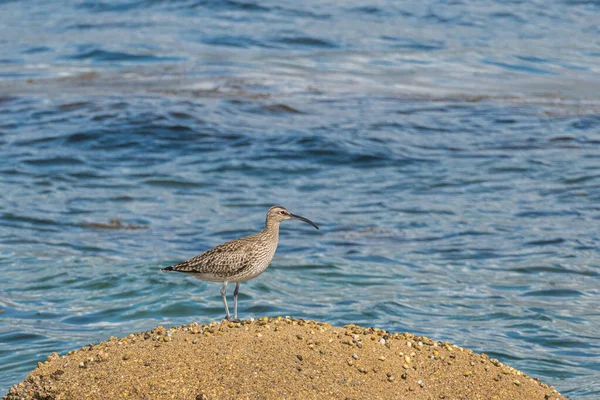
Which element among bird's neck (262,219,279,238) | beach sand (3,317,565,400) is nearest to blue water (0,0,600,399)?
bird's neck (262,219,279,238)

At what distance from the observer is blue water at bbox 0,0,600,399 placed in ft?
40.7

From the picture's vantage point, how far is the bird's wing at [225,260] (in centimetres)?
895

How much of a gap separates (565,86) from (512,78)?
1.74m

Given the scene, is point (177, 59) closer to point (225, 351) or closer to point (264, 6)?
point (264, 6)

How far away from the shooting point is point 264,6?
3606 cm

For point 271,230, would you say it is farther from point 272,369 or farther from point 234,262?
point 272,369

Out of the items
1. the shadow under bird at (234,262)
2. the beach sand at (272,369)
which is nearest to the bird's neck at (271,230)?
the shadow under bird at (234,262)

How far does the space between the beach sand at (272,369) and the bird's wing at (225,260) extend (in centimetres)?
145

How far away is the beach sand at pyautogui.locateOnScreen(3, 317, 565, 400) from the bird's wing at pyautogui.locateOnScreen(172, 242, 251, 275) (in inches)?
57.0

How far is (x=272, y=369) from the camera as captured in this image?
669 cm

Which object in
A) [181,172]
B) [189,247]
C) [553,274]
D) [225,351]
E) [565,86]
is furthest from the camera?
[565,86]

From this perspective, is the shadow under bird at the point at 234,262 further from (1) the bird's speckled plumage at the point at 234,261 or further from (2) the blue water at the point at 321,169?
(2) the blue water at the point at 321,169

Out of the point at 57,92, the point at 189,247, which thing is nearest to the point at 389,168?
the point at 189,247

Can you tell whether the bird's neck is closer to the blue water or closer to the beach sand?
the beach sand
